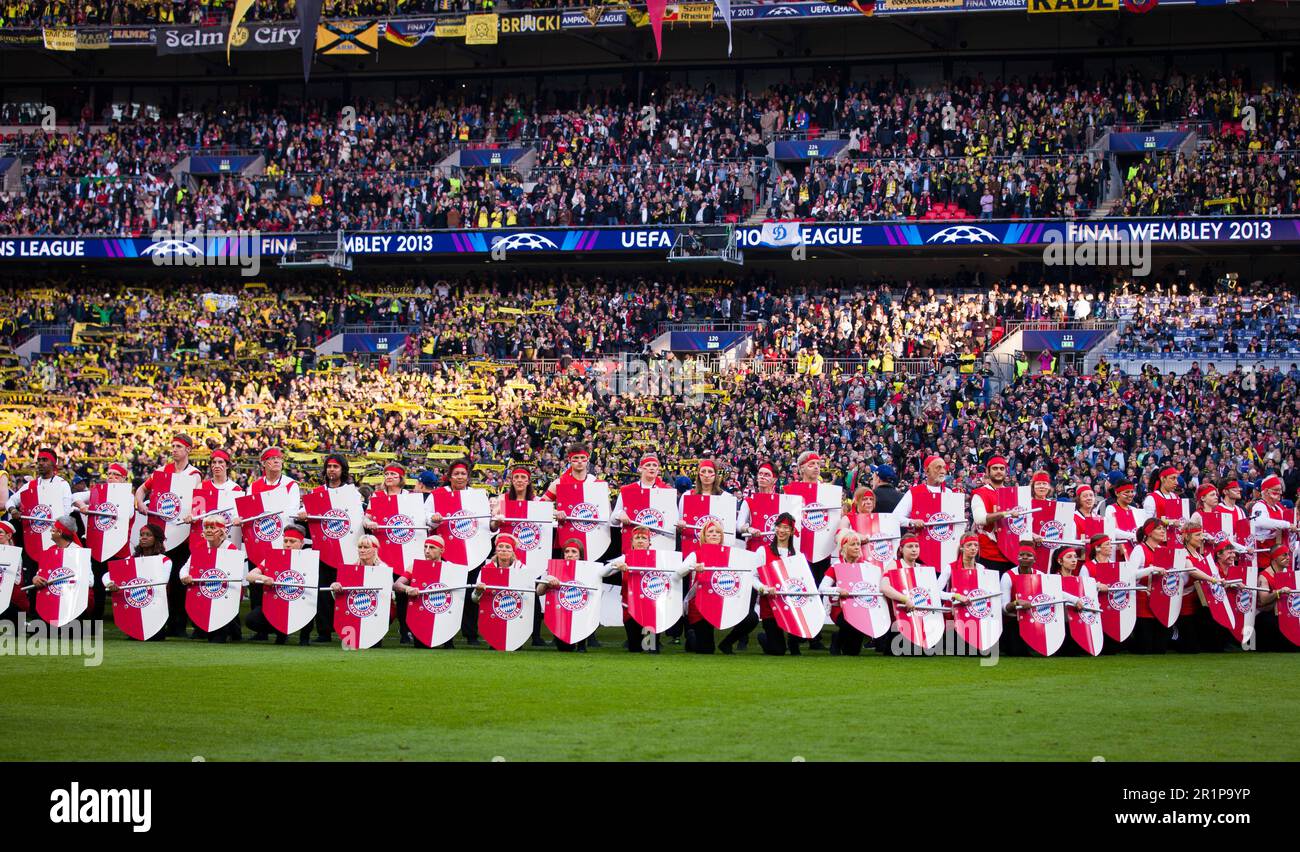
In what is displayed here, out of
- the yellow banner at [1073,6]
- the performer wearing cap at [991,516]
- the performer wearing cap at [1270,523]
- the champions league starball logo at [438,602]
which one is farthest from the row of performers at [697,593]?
the yellow banner at [1073,6]

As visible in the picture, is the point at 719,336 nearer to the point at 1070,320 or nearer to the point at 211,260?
the point at 1070,320

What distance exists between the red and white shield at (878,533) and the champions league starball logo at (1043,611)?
1416 millimetres

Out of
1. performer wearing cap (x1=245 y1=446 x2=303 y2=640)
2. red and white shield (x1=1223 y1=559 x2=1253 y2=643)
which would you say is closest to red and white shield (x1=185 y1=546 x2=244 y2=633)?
performer wearing cap (x1=245 y1=446 x2=303 y2=640)

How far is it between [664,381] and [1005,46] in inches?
576

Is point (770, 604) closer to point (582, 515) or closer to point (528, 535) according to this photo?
point (582, 515)

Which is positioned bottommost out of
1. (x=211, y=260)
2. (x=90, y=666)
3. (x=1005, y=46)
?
(x=90, y=666)

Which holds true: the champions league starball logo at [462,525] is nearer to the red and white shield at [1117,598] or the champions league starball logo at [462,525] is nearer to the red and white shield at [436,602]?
the red and white shield at [436,602]

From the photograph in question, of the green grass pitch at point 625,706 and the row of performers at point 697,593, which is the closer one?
the green grass pitch at point 625,706

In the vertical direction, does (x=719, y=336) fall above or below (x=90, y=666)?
above

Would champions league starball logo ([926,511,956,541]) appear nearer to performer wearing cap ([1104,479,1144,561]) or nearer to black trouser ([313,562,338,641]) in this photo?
performer wearing cap ([1104,479,1144,561])

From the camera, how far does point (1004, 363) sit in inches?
1347

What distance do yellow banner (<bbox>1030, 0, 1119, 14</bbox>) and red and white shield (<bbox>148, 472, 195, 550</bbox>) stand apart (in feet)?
90.6

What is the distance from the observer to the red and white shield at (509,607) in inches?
579
